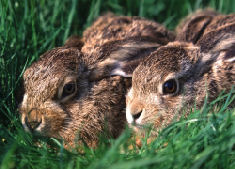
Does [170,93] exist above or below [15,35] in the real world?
below

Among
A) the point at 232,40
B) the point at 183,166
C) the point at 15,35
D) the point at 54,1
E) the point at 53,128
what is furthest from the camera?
the point at 54,1

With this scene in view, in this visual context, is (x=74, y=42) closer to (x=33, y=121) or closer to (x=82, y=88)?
(x=82, y=88)

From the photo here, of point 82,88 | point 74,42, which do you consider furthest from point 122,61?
point 74,42

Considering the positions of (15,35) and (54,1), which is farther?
(54,1)

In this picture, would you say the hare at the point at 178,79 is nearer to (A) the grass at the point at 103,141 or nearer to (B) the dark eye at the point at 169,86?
(B) the dark eye at the point at 169,86

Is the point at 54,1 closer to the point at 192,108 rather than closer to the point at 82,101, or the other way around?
the point at 82,101

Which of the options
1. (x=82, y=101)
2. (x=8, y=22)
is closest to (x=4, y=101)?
(x=82, y=101)

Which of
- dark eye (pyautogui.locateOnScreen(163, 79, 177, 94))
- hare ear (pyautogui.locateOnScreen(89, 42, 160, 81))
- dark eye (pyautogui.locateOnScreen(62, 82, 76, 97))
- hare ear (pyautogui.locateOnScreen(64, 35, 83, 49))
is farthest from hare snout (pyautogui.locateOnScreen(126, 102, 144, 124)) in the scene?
hare ear (pyautogui.locateOnScreen(64, 35, 83, 49))
